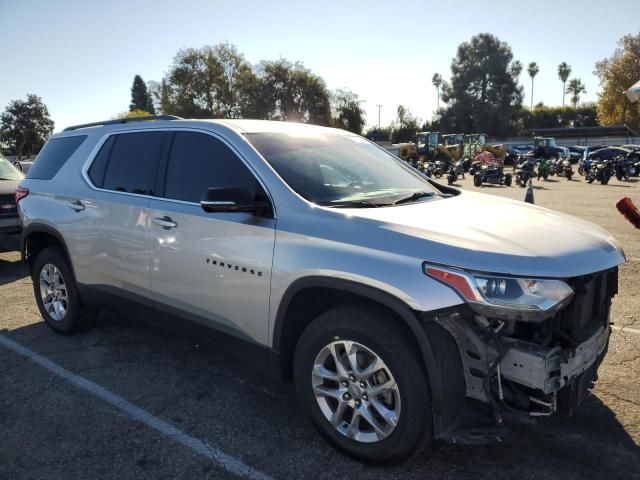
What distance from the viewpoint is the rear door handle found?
4.29 meters

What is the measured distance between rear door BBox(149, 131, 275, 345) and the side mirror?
0.11 m

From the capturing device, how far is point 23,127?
6688cm

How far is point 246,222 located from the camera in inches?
120

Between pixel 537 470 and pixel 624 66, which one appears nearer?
pixel 537 470

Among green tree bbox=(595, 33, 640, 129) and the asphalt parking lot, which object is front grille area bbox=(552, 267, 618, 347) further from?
green tree bbox=(595, 33, 640, 129)

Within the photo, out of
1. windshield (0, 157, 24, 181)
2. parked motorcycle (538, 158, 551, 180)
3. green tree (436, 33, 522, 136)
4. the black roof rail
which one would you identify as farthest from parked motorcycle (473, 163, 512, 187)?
green tree (436, 33, 522, 136)

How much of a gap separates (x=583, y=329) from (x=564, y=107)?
95.7 metres

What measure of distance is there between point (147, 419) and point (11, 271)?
5.65 m

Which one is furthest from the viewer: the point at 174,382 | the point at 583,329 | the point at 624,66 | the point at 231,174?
the point at 624,66

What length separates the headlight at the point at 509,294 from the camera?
7.41 feet

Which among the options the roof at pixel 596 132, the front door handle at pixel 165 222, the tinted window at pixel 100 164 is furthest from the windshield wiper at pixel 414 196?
the roof at pixel 596 132

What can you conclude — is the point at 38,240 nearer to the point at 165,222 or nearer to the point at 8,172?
the point at 165,222

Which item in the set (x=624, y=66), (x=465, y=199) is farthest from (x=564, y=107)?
(x=465, y=199)

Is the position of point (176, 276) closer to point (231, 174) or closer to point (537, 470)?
point (231, 174)
